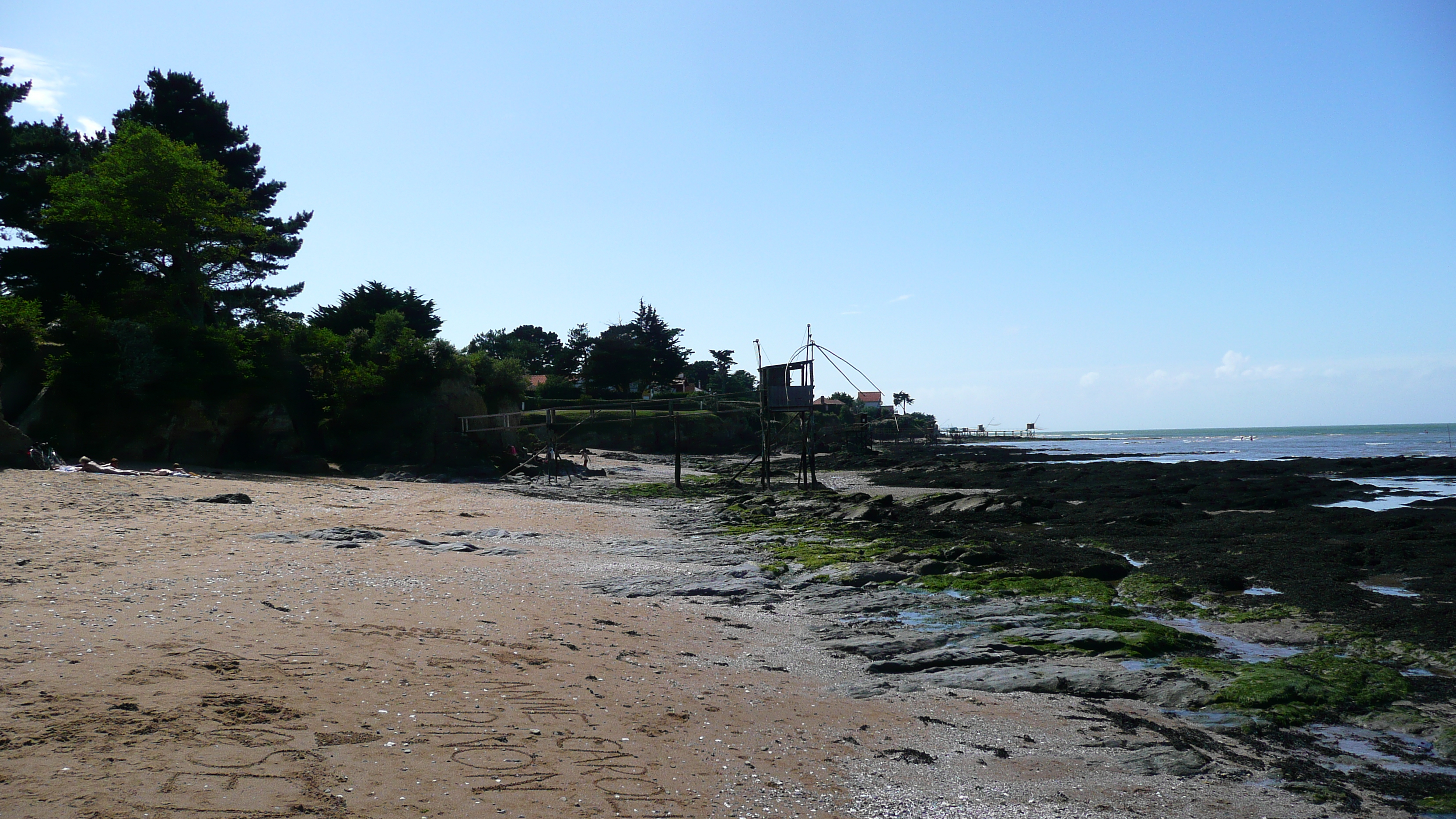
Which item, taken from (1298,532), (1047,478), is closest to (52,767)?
(1298,532)

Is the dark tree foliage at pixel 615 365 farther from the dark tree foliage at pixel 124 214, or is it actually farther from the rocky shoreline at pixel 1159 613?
the rocky shoreline at pixel 1159 613

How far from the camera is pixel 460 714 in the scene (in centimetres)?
498

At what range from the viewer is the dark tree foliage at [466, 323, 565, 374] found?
75438 millimetres

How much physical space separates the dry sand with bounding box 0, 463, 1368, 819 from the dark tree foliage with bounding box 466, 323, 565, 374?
61.0 metres

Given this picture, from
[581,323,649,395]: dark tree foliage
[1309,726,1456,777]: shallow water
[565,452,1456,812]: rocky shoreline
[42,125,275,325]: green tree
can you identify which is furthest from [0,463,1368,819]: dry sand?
[581,323,649,395]: dark tree foliage

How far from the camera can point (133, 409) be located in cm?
2312

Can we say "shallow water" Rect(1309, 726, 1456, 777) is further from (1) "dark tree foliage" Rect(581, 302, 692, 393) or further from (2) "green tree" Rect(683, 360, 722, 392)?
(2) "green tree" Rect(683, 360, 722, 392)

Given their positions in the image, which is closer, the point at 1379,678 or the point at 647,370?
the point at 1379,678

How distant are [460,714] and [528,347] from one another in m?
75.3

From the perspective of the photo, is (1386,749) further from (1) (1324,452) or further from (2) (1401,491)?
(1) (1324,452)

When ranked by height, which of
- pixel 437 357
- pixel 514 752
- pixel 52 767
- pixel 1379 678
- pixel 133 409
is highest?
pixel 437 357

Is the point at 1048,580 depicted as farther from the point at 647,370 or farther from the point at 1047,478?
the point at 647,370

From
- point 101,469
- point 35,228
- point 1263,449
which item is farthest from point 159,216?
point 1263,449

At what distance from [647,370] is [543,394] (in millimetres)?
10184
